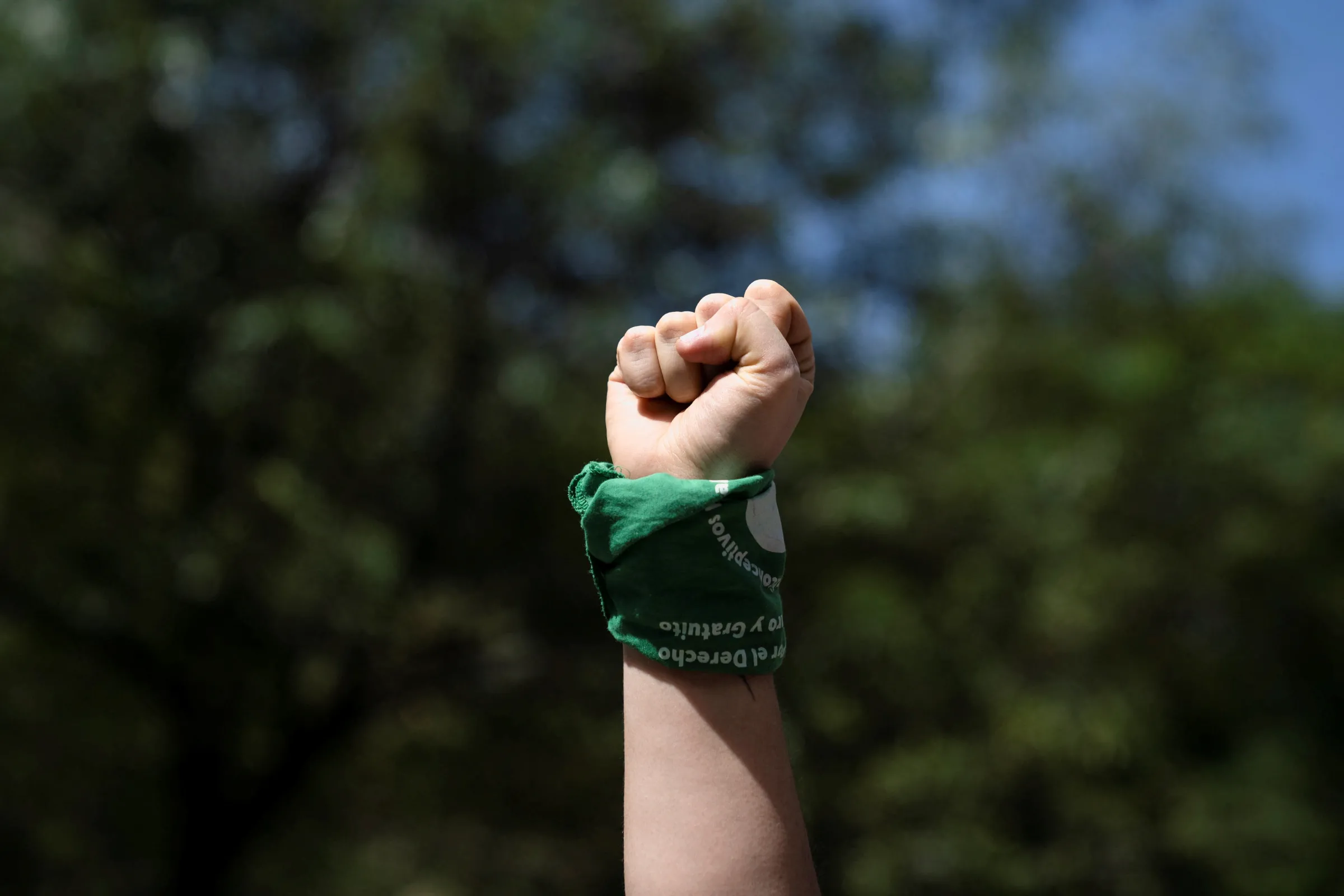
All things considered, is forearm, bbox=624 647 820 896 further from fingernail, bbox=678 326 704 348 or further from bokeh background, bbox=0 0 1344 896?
bokeh background, bbox=0 0 1344 896

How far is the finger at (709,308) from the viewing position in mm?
1313

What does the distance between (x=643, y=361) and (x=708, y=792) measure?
45cm

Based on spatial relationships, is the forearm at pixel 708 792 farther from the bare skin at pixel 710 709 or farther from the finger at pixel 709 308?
the finger at pixel 709 308

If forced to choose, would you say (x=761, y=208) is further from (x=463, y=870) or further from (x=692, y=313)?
(x=692, y=313)

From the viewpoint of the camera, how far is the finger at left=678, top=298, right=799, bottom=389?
1.25 meters

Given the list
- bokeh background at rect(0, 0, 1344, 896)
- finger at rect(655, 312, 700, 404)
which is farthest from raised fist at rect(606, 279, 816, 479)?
bokeh background at rect(0, 0, 1344, 896)

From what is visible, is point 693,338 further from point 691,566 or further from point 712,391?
point 691,566

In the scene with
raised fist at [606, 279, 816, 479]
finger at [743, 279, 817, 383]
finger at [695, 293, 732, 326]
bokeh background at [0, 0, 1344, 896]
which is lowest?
raised fist at [606, 279, 816, 479]

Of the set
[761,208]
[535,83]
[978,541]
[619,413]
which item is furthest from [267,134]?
[619,413]

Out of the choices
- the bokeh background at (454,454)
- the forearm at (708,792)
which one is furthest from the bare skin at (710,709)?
the bokeh background at (454,454)

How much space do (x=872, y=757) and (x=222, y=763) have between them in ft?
15.6

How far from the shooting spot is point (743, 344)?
1259mm

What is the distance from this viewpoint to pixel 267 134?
23.7ft

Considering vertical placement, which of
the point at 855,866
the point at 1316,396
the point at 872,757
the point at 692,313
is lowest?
the point at 692,313
